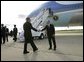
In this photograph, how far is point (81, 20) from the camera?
32.4 m

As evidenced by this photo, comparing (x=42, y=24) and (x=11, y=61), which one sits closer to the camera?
(x=11, y=61)

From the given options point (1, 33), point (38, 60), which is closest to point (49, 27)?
point (38, 60)

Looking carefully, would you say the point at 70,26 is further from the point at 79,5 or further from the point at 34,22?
the point at 34,22

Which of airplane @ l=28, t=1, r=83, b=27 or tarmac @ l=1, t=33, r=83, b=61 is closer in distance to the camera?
tarmac @ l=1, t=33, r=83, b=61

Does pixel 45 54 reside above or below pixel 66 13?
below

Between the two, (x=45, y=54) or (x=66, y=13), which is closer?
(x=45, y=54)

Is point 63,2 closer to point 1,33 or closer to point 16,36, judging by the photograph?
point 16,36

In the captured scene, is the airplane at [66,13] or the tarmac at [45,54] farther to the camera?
the airplane at [66,13]

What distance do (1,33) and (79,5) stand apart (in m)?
14.3

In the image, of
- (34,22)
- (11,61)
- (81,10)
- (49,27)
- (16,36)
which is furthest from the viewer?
(81,10)

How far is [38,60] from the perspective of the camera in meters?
10.9

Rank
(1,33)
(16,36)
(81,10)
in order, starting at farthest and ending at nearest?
(81,10) → (16,36) → (1,33)

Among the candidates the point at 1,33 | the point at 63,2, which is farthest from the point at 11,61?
the point at 63,2

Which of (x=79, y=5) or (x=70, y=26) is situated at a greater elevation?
(x=79, y=5)
